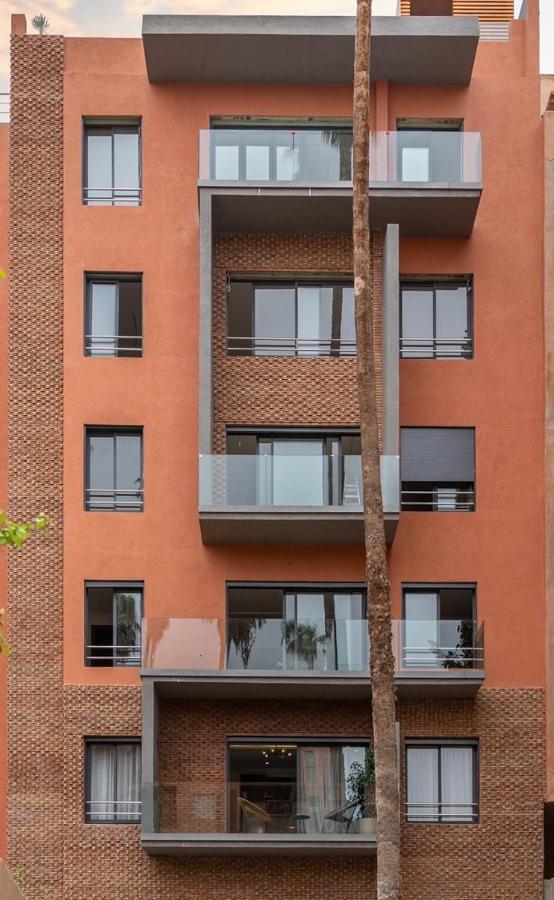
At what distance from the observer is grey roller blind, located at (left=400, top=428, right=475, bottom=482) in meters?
31.7

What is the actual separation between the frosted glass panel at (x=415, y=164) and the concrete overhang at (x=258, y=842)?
41.0 ft


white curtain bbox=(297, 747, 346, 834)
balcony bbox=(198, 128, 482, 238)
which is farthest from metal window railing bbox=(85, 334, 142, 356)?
white curtain bbox=(297, 747, 346, 834)

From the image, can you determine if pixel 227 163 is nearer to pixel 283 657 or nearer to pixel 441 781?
pixel 283 657

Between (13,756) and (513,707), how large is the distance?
9587 mm

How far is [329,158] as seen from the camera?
→ 31.2 meters

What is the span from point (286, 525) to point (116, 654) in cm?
417

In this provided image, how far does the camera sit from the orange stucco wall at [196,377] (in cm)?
3123

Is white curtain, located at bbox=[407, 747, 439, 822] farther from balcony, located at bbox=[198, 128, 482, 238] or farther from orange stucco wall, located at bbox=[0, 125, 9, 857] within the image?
balcony, located at bbox=[198, 128, 482, 238]

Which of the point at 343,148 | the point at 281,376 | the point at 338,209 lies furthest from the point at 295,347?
the point at 343,148

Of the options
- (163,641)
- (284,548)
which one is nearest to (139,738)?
(163,641)

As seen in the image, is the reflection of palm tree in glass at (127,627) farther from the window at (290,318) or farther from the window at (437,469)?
the window at (437,469)

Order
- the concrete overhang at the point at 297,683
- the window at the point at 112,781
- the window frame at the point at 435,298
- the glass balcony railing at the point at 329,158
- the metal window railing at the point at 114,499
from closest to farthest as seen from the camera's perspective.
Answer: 1. the concrete overhang at the point at 297,683
2. the window at the point at 112,781
3. the glass balcony railing at the point at 329,158
4. the metal window railing at the point at 114,499
5. the window frame at the point at 435,298

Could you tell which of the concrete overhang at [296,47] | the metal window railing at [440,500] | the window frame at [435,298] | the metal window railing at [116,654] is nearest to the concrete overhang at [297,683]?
the metal window railing at [116,654]

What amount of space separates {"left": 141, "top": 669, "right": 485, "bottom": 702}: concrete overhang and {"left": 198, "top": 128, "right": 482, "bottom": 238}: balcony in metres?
8.98
